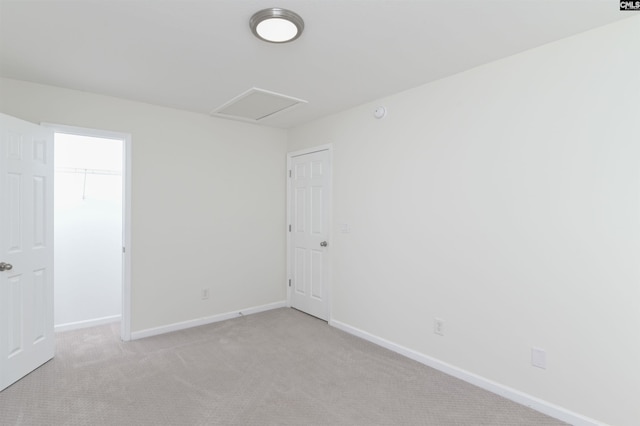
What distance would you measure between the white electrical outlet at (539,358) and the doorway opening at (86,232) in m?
4.04

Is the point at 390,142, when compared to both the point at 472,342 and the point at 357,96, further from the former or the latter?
the point at 472,342

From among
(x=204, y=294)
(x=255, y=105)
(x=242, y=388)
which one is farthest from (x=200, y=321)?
(x=255, y=105)

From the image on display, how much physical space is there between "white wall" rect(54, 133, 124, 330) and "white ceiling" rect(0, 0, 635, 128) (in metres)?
1.23

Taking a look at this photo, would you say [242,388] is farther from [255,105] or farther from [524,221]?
[255,105]

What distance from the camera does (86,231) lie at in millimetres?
4012

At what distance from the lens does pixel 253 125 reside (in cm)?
436

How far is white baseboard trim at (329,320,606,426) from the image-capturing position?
2148 mm

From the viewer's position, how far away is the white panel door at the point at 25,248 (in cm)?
255

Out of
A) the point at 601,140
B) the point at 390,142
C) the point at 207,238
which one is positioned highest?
the point at 390,142

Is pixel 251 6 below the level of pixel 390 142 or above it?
above

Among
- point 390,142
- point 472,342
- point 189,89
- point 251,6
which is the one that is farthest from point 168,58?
point 472,342

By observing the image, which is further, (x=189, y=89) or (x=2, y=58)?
(x=189, y=89)

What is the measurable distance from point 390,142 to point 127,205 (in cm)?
278

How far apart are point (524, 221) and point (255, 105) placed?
8.94 ft
